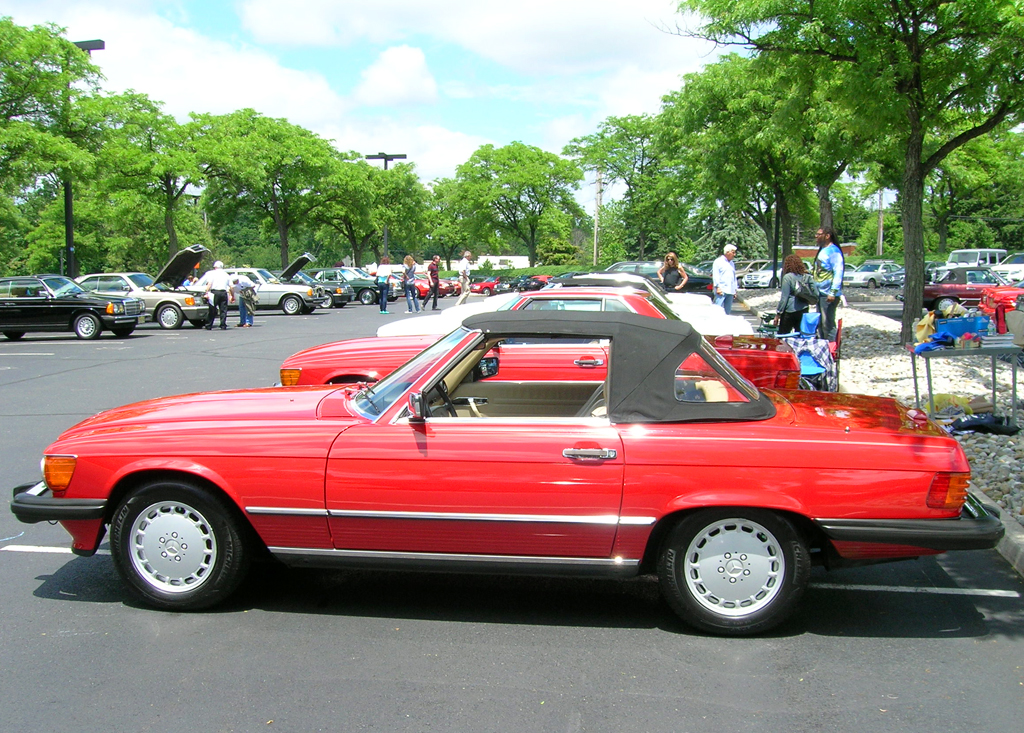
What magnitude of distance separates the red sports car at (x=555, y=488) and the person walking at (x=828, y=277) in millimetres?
7528

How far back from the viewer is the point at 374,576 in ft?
15.8

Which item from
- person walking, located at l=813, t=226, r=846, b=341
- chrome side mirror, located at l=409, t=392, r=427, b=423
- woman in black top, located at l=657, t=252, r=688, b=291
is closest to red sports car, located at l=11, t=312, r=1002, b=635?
chrome side mirror, located at l=409, t=392, r=427, b=423

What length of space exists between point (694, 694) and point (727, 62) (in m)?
25.3

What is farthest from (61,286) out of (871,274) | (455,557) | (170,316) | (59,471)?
(871,274)

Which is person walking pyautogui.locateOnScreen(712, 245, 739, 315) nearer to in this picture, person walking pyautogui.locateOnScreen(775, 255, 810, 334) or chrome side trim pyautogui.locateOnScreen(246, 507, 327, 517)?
person walking pyautogui.locateOnScreen(775, 255, 810, 334)

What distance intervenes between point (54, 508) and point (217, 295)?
60.0 ft

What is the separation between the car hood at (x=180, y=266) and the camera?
23.3 metres

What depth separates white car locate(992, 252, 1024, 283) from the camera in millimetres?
32938

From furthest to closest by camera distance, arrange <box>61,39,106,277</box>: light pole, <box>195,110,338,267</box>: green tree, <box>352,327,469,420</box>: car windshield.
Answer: <box>195,110,338,267</box>: green tree → <box>61,39,106,277</box>: light pole → <box>352,327,469,420</box>: car windshield

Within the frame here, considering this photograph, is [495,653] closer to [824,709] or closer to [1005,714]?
[824,709]

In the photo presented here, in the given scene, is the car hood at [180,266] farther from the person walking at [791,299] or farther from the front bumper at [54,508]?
the front bumper at [54,508]

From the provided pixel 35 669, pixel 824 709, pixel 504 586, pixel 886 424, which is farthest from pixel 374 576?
pixel 886 424

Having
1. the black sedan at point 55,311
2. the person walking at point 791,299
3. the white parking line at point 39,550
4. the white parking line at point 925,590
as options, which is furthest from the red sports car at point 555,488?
the black sedan at point 55,311

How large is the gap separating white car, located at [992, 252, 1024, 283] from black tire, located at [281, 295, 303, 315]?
2559 centimetres
